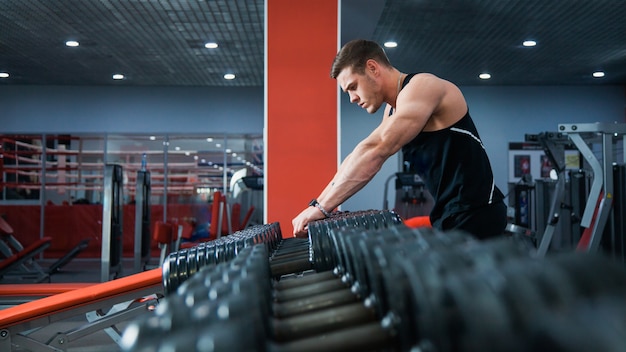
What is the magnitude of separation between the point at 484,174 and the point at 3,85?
1109 cm

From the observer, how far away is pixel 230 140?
11297 millimetres

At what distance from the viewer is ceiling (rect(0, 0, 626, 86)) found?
670 centimetres

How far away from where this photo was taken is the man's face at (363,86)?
204cm

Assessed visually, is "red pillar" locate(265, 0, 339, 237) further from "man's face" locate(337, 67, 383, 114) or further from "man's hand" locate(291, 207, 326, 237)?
"man's hand" locate(291, 207, 326, 237)

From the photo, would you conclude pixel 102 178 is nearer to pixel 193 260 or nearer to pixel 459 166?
pixel 459 166

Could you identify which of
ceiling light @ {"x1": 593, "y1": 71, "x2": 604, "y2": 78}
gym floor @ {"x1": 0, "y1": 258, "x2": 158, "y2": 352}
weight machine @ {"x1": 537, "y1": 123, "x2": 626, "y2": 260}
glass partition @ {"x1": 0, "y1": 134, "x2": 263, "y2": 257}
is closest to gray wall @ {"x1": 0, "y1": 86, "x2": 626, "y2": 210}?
glass partition @ {"x1": 0, "y1": 134, "x2": 263, "y2": 257}

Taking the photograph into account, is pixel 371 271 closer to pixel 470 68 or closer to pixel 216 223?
pixel 216 223

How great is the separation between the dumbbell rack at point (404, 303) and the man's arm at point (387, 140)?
→ 964mm

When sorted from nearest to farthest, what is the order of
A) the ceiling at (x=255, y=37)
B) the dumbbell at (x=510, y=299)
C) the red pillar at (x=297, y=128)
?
the dumbbell at (x=510, y=299)
the red pillar at (x=297, y=128)
the ceiling at (x=255, y=37)

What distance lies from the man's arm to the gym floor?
1225 millimetres

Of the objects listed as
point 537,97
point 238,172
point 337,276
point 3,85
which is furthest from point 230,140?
point 337,276

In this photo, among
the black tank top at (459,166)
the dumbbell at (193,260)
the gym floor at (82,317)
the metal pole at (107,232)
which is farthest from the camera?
the metal pole at (107,232)

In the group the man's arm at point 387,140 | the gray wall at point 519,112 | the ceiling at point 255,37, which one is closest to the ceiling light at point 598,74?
the ceiling at point 255,37

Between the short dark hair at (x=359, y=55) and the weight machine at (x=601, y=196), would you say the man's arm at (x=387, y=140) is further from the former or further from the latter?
the weight machine at (x=601, y=196)
